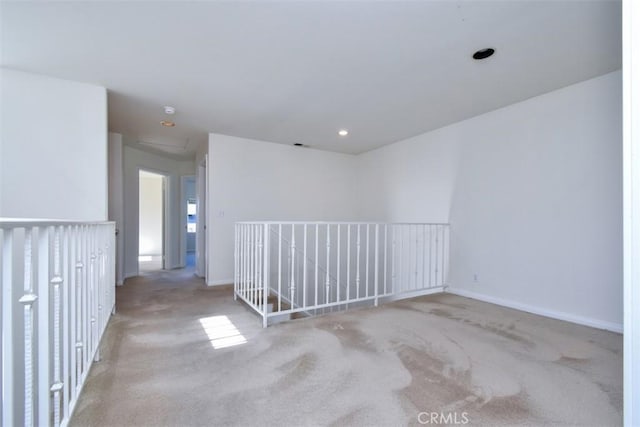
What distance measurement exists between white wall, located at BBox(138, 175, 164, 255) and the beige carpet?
6.29m

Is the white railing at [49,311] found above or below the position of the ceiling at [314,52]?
below

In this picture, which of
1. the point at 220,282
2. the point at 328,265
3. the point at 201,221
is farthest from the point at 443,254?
the point at 201,221

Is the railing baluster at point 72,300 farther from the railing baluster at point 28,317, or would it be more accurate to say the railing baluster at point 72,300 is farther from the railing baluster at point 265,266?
the railing baluster at point 265,266

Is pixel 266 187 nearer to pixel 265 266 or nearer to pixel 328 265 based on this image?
pixel 328 265

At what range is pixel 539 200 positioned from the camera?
114 inches

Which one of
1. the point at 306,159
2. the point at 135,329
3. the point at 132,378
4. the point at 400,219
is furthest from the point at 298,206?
the point at 132,378

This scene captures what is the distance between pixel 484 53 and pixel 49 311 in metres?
3.30

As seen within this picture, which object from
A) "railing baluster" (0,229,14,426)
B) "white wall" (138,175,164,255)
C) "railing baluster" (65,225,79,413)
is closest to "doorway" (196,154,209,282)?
"railing baluster" (65,225,79,413)

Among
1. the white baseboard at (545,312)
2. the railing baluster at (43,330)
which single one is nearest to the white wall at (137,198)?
the railing baluster at (43,330)

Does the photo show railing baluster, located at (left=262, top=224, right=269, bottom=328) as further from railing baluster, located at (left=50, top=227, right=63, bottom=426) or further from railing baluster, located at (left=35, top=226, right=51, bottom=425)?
railing baluster, located at (left=35, top=226, right=51, bottom=425)

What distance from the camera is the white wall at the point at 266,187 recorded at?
4207 millimetres

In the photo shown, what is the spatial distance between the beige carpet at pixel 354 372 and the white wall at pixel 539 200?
0.39 meters

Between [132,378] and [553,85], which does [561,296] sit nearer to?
[553,85]

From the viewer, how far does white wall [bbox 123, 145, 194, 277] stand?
483cm
